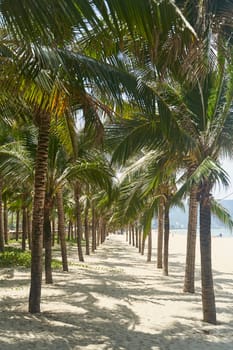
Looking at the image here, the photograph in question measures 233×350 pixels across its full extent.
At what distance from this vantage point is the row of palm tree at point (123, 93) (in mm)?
3979

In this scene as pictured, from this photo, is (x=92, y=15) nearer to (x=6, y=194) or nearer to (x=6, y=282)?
(x=6, y=282)

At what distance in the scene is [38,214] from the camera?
862cm

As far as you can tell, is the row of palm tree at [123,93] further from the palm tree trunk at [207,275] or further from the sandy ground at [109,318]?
the sandy ground at [109,318]

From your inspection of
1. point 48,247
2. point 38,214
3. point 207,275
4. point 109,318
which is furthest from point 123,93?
point 48,247

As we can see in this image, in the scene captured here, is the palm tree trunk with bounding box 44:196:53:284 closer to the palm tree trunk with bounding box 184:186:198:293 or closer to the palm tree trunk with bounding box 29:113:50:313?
the palm tree trunk with bounding box 29:113:50:313

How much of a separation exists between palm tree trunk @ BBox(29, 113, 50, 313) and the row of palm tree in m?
0.02

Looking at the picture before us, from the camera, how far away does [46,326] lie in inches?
295

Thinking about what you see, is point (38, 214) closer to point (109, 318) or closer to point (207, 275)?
point (109, 318)

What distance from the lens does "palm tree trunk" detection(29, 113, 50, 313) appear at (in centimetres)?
841

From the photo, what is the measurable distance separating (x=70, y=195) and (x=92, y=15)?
→ 30.0 meters

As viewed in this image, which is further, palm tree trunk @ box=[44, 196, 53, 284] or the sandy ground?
palm tree trunk @ box=[44, 196, 53, 284]

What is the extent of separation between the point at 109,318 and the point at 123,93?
14.9ft

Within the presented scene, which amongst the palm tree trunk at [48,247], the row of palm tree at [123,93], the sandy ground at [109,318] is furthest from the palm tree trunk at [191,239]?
the palm tree trunk at [48,247]

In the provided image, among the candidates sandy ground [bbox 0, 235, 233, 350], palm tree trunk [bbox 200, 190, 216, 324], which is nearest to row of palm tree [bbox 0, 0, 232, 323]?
palm tree trunk [bbox 200, 190, 216, 324]
